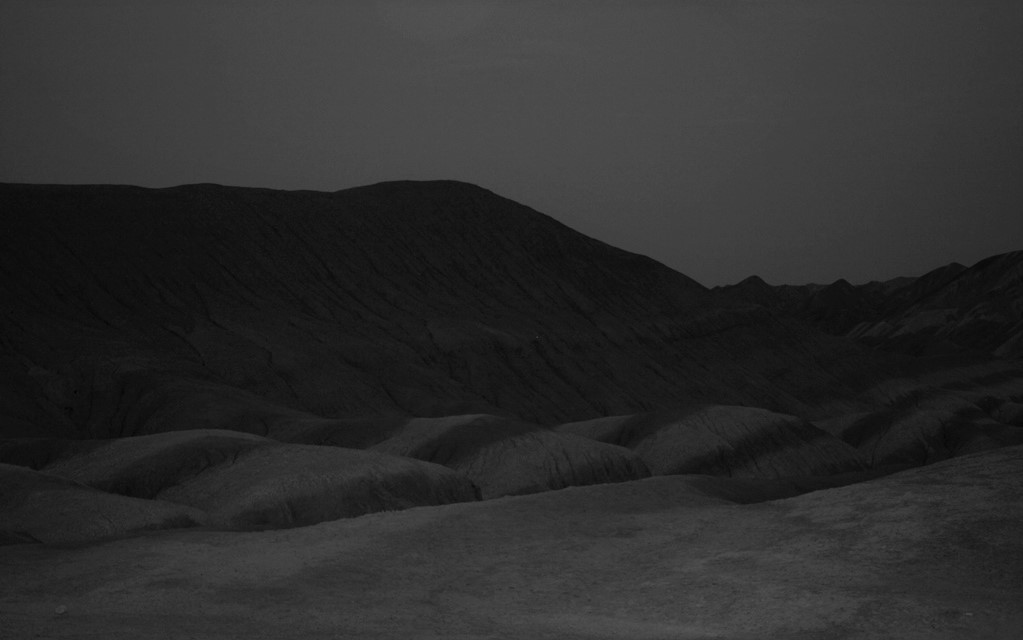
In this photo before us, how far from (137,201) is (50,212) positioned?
645 cm

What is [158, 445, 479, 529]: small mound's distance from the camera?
34000 mm

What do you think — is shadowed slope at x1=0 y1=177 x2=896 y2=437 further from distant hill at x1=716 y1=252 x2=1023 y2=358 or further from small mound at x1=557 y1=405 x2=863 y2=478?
distant hill at x1=716 y1=252 x2=1023 y2=358

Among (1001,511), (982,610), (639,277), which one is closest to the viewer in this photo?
(982,610)

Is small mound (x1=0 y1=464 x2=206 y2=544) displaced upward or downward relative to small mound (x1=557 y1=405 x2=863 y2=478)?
upward

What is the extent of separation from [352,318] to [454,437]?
29.6 meters

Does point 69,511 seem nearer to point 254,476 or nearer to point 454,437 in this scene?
point 254,476

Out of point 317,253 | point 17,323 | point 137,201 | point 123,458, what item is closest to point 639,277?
point 317,253

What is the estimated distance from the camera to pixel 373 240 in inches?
3457

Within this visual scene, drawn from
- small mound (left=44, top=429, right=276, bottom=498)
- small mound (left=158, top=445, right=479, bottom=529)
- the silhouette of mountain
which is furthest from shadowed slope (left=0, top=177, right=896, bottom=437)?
small mound (left=158, top=445, right=479, bottom=529)

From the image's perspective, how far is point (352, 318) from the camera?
7625 cm

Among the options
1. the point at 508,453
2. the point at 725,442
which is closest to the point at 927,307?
the point at 725,442

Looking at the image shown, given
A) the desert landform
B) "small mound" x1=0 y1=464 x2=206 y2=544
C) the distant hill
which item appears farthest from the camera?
the distant hill

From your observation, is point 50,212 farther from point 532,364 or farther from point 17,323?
point 532,364

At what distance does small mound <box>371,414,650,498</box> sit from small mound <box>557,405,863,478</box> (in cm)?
691
